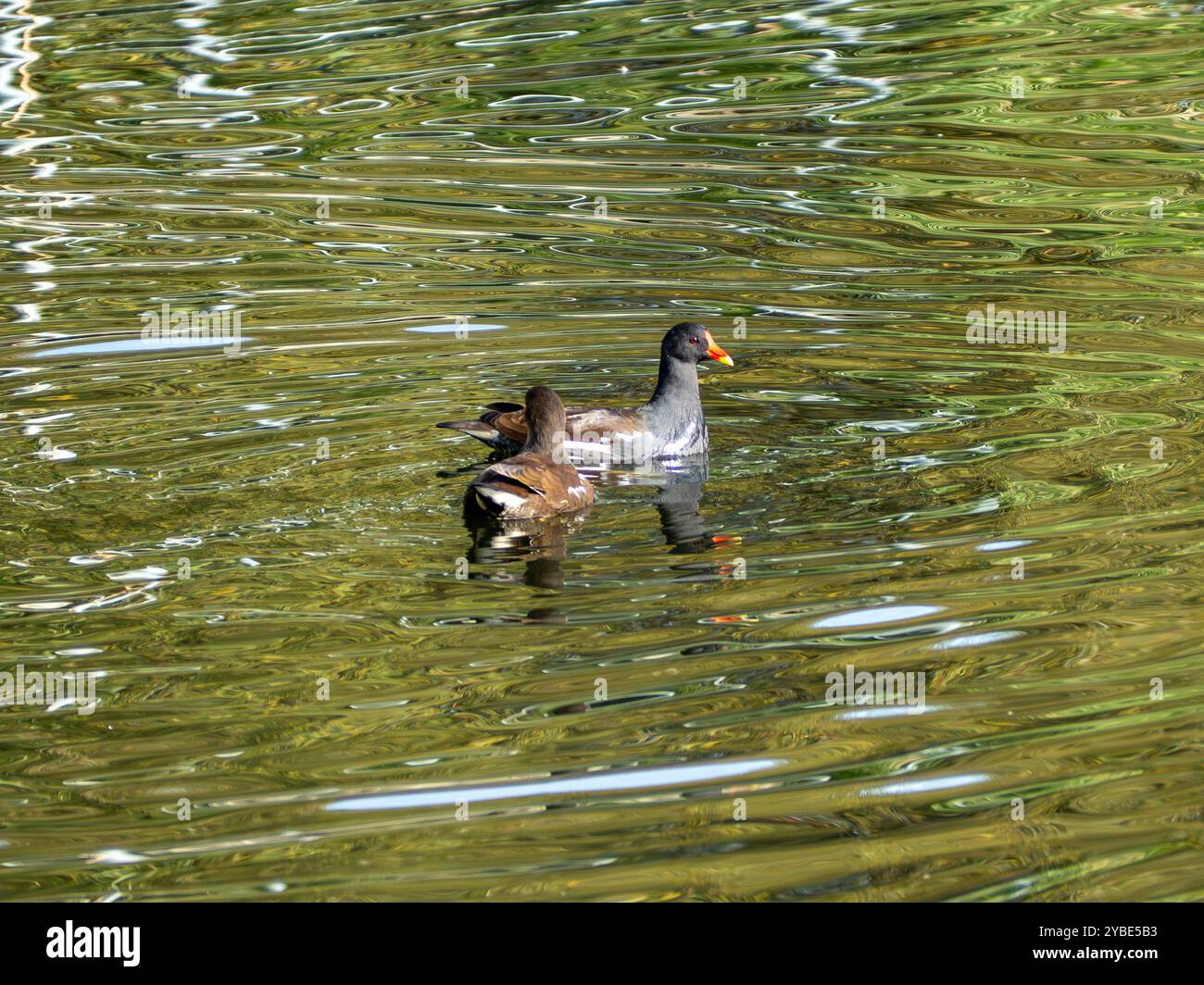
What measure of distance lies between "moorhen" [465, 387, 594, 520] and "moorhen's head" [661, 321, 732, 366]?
3.28 feet

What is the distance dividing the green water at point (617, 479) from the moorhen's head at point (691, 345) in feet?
1.77

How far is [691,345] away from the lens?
10.4m

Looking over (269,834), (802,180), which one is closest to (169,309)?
(802,180)

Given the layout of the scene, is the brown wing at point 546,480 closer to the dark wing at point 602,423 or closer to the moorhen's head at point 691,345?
the dark wing at point 602,423

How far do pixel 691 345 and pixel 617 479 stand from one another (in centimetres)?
90

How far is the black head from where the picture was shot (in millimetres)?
9383

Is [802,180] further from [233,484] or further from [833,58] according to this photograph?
[233,484]

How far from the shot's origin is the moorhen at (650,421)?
9.81 metres

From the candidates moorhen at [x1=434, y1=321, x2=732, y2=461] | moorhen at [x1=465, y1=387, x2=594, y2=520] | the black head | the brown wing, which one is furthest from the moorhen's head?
the brown wing

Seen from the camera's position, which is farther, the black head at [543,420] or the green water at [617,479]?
the black head at [543,420]

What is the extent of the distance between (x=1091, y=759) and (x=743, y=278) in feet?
23.8

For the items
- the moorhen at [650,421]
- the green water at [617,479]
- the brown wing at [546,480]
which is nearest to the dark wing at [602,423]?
the moorhen at [650,421]

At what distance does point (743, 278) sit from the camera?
13.1 m

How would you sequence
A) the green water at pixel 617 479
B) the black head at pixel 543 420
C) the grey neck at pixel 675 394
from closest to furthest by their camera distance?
the green water at pixel 617 479 → the black head at pixel 543 420 → the grey neck at pixel 675 394
